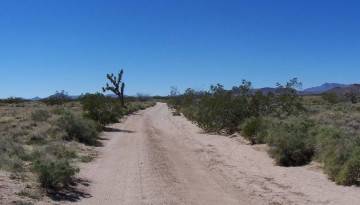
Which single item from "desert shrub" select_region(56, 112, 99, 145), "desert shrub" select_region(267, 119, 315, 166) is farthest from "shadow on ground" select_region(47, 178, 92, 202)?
"desert shrub" select_region(56, 112, 99, 145)

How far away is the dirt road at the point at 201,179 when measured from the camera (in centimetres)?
1226

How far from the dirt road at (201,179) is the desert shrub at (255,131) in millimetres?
950

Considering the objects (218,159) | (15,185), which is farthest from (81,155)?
(15,185)

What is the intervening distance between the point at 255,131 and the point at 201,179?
1029 cm

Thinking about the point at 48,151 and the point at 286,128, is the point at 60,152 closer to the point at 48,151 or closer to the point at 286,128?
the point at 48,151

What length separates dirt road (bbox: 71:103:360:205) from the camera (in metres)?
12.3

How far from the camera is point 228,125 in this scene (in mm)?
31000

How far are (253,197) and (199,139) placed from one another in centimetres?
1539

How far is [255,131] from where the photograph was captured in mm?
24797

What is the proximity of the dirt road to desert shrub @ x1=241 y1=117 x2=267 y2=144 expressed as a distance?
37.4 inches

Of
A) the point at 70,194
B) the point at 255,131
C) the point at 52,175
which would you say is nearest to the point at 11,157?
the point at 52,175

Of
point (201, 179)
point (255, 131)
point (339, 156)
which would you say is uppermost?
point (255, 131)

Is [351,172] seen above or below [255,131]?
below

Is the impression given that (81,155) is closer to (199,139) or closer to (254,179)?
(254,179)
